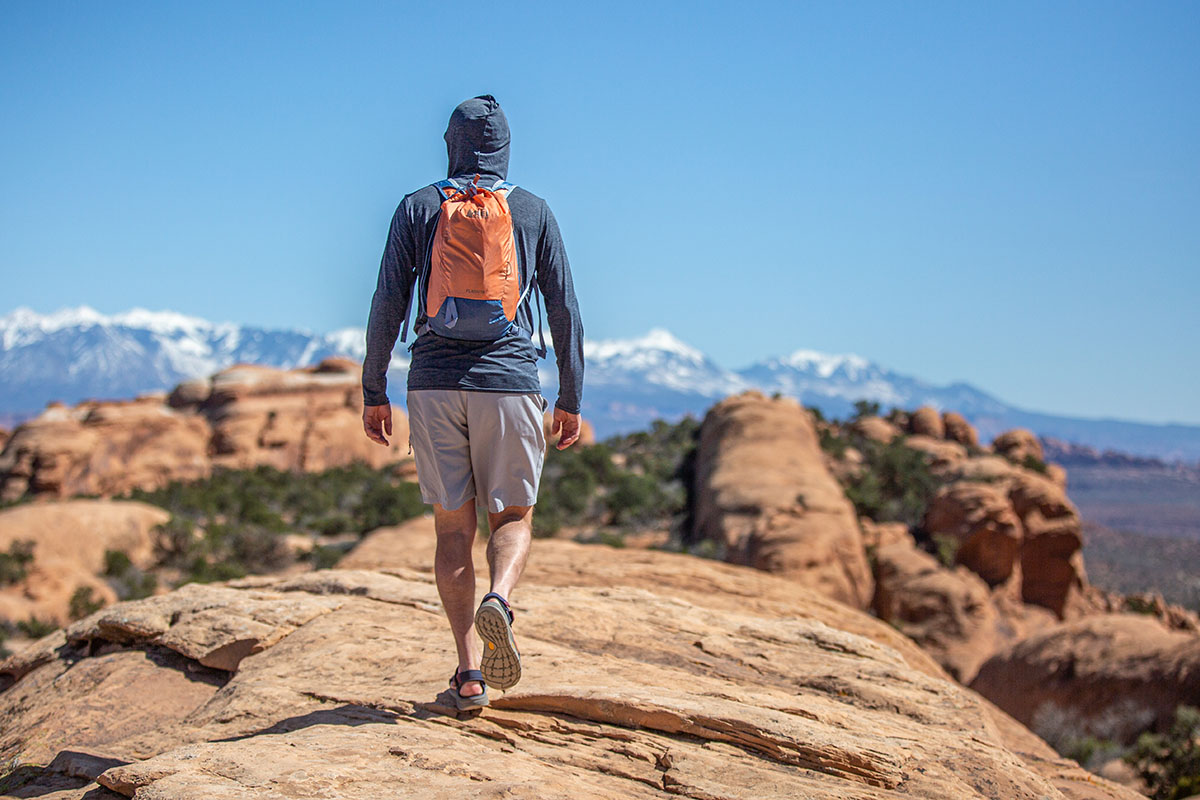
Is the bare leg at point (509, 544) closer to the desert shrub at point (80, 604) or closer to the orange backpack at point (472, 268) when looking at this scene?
the orange backpack at point (472, 268)

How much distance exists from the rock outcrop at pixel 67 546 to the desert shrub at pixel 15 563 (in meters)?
0.10

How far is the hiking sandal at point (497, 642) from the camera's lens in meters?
3.51

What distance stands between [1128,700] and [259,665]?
13.0m

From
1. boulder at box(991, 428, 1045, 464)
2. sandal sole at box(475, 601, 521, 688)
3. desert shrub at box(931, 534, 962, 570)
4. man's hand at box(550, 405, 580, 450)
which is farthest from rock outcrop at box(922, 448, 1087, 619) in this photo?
sandal sole at box(475, 601, 521, 688)

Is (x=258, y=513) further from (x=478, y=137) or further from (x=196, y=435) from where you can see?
(x=478, y=137)

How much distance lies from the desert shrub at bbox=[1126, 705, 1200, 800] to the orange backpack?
9605 mm

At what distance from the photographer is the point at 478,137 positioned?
390 centimetres

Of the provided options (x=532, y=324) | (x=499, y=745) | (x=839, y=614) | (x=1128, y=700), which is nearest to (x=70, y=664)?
(x=499, y=745)

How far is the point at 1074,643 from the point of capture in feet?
48.1

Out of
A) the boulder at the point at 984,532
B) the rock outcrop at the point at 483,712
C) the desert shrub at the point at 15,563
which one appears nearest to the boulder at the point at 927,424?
the boulder at the point at 984,532

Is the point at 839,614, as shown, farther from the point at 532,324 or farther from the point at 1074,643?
the point at 1074,643

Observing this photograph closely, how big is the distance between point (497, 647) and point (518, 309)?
4.53 feet

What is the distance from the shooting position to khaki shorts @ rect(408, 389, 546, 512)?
376 cm

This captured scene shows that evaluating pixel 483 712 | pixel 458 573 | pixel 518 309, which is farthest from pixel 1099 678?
pixel 518 309
